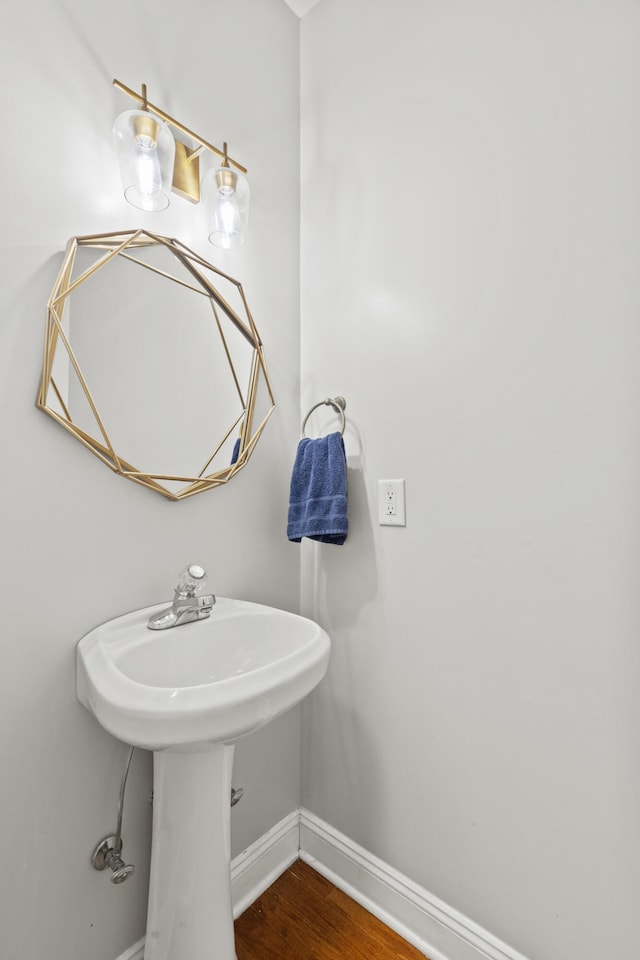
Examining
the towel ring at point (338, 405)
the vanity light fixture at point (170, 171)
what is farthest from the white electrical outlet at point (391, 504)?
the vanity light fixture at point (170, 171)

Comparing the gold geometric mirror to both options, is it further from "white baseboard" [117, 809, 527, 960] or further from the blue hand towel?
"white baseboard" [117, 809, 527, 960]

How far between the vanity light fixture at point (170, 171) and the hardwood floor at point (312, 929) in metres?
1.68

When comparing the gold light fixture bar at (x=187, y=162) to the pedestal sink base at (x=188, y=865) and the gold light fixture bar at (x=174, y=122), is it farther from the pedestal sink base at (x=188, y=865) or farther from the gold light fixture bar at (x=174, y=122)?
the pedestal sink base at (x=188, y=865)

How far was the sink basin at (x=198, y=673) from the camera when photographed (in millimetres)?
694

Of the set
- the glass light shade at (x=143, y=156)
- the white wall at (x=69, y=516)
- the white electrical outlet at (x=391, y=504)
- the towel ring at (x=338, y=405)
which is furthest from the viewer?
the towel ring at (x=338, y=405)

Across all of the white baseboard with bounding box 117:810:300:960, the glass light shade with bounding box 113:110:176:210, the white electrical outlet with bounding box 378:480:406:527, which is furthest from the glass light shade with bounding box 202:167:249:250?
the white baseboard with bounding box 117:810:300:960

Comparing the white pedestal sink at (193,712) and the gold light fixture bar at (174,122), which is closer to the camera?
the white pedestal sink at (193,712)

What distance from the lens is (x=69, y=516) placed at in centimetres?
94

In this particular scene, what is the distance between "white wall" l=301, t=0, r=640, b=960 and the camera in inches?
34.7

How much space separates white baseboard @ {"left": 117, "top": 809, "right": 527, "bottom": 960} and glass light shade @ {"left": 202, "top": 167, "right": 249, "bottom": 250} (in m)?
1.60

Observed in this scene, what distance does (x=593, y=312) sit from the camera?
2.96 feet

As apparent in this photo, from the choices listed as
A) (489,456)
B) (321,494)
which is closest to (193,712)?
(321,494)

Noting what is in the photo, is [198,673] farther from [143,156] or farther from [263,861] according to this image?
[143,156]

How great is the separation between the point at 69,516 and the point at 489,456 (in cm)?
89
